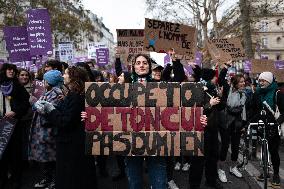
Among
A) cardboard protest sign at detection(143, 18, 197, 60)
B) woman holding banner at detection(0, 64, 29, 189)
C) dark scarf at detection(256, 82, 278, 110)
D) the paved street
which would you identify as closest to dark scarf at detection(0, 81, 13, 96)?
woman holding banner at detection(0, 64, 29, 189)

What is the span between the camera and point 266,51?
99.1 m

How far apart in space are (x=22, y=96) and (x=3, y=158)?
94cm

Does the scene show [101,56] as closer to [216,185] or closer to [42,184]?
[42,184]

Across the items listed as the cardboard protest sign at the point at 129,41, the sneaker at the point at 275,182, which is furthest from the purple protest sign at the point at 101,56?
the sneaker at the point at 275,182

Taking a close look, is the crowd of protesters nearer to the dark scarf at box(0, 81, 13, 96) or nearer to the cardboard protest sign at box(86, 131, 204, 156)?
the dark scarf at box(0, 81, 13, 96)

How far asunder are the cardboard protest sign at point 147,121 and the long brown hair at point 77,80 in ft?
1.34

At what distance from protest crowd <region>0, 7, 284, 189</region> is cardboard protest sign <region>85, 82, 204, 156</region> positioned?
10mm

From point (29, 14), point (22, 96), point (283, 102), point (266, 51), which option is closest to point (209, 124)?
point (283, 102)

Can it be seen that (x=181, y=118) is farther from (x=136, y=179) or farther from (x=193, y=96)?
(x=136, y=179)

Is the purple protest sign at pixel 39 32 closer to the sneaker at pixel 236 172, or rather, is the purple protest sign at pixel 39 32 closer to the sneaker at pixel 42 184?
the sneaker at pixel 42 184

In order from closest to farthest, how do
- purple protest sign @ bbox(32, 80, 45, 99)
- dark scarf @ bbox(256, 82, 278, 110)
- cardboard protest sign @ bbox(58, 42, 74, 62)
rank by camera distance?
dark scarf @ bbox(256, 82, 278, 110)
purple protest sign @ bbox(32, 80, 45, 99)
cardboard protest sign @ bbox(58, 42, 74, 62)

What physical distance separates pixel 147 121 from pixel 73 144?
909 millimetres

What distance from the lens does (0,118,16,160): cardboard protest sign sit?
6680 millimetres

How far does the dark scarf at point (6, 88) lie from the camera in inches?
266
